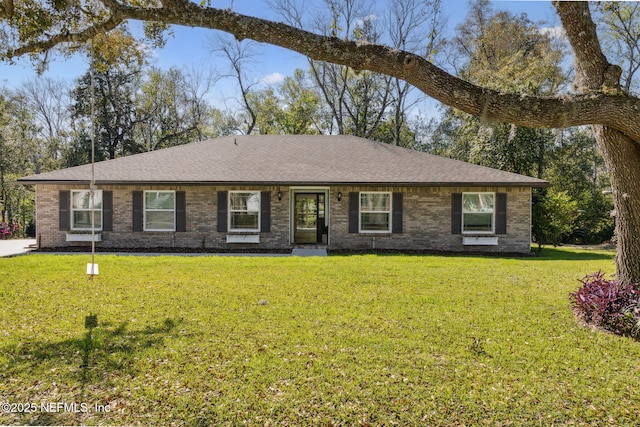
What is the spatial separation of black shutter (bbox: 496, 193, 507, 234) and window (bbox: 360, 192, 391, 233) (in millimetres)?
3595

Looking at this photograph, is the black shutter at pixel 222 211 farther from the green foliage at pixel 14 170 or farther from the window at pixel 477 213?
the green foliage at pixel 14 170

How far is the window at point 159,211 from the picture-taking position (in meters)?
12.7

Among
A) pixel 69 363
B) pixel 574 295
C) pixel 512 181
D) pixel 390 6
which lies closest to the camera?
pixel 69 363

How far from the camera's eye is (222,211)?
497 inches

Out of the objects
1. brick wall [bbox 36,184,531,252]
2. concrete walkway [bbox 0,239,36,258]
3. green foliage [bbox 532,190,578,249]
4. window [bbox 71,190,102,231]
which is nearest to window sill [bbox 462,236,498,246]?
brick wall [bbox 36,184,531,252]

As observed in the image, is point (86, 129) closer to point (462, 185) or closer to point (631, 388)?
point (462, 185)

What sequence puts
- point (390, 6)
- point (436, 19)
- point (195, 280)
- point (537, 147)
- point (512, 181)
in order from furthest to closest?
point (390, 6) → point (436, 19) → point (537, 147) → point (512, 181) → point (195, 280)

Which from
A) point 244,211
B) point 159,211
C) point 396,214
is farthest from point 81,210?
point 396,214

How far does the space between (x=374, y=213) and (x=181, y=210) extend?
655 cm

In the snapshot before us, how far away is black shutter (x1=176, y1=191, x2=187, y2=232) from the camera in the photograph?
12.6m

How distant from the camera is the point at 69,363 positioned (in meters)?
3.78

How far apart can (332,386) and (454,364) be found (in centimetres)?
133

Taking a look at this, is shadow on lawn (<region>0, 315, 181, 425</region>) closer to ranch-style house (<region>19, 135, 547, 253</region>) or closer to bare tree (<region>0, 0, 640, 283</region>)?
bare tree (<region>0, 0, 640, 283</region>)

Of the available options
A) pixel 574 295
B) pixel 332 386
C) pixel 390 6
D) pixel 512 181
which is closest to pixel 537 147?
pixel 512 181
